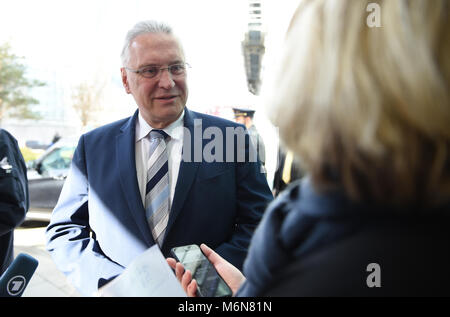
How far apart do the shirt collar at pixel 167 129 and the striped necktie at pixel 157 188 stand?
3 cm

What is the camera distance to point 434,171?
49 centimetres

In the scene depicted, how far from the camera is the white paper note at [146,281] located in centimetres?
74

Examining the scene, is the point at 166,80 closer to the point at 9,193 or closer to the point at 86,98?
the point at 9,193

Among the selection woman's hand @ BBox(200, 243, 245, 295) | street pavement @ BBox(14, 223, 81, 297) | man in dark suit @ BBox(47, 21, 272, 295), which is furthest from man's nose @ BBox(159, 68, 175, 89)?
street pavement @ BBox(14, 223, 81, 297)

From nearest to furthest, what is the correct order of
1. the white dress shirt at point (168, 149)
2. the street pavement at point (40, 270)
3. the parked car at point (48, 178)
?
the white dress shirt at point (168, 149)
the street pavement at point (40, 270)
the parked car at point (48, 178)

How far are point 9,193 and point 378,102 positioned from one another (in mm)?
1953

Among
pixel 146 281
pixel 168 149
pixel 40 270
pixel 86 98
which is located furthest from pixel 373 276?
pixel 86 98

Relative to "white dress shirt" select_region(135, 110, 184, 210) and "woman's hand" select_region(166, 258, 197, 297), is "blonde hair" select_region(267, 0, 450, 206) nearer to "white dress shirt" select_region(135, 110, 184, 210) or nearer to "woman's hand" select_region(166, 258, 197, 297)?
"woman's hand" select_region(166, 258, 197, 297)

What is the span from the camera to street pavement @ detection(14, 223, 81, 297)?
145 inches

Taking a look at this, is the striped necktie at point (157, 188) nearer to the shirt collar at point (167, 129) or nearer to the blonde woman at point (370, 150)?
the shirt collar at point (167, 129)

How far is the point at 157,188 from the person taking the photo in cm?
154

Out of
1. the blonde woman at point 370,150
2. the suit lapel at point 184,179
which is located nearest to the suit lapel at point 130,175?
the suit lapel at point 184,179

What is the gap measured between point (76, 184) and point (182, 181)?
55cm

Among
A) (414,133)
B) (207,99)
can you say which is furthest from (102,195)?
(207,99)
